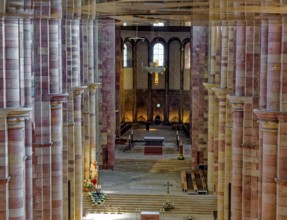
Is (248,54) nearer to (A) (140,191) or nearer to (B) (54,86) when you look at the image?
(B) (54,86)

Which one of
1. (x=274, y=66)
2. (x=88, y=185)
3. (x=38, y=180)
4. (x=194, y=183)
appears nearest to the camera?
(x=274, y=66)

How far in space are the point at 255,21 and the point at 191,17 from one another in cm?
198

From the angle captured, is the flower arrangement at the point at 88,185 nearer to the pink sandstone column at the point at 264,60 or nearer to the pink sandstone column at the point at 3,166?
the pink sandstone column at the point at 3,166

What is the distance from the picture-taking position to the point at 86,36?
139 ft

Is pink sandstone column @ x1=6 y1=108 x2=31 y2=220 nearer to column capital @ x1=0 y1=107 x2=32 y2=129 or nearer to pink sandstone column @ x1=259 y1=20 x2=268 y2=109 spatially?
column capital @ x1=0 y1=107 x2=32 y2=129

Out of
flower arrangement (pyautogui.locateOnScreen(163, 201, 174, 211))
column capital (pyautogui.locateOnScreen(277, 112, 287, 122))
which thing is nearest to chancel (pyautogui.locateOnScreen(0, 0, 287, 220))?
column capital (pyautogui.locateOnScreen(277, 112, 287, 122))

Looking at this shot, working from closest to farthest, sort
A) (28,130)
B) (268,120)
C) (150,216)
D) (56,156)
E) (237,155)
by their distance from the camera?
(268,120) < (28,130) < (56,156) < (237,155) < (150,216)

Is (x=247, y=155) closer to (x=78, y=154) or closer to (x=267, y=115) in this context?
(x=267, y=115)

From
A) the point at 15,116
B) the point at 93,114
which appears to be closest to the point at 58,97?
the point at 15,116

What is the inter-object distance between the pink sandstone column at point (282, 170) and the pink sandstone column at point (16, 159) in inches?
309

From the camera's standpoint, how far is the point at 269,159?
21.0 metres

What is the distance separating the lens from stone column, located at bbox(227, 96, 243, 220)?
1179 inches

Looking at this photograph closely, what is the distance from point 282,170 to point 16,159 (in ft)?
26.6

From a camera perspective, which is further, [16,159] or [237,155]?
[237,155]
